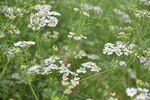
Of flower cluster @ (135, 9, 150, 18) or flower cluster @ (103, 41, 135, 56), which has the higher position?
flower cluster @ (135, 9, 150, 18)

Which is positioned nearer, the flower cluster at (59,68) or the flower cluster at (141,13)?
the flower cluster at (59,68)

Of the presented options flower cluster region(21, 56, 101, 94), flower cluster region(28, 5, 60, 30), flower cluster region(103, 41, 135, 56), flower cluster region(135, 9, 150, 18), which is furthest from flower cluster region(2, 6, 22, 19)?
flower cluster region(135, 9, 150, 18)

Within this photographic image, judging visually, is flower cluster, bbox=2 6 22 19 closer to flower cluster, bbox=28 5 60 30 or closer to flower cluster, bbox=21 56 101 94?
flower cluster, bbox=28 5 60 30

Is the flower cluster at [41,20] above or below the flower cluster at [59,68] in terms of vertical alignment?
above

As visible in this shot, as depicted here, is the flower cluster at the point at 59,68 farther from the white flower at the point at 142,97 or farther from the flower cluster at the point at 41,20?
the white flower at the point at 142,97

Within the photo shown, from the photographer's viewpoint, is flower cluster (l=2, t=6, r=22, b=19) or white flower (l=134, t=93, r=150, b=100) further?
flower cluster (l=2, t=6, r=22, b=19)

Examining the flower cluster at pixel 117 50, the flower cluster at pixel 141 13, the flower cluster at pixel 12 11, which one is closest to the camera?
the flower cluster at pixel 117 50

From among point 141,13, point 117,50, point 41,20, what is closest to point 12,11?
point 41,20

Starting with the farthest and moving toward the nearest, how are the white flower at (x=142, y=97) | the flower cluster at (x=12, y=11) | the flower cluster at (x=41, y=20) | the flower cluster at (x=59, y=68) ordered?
the flower cluster at (x=12, y=11) → the flower cluster at (x=41, y=20) → the flower cluster at (x=59, y=68) → the white flower at (x=142, y=97)

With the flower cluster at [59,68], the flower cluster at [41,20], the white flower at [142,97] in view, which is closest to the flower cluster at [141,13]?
the flower cluster at [59,68]

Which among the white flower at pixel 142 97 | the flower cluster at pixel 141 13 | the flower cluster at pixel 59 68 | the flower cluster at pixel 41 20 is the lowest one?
the flower cluster at pixel 59 68

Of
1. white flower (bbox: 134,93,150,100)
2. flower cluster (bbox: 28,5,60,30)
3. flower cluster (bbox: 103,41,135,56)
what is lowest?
white flower (bbox: 134,93,150,100)

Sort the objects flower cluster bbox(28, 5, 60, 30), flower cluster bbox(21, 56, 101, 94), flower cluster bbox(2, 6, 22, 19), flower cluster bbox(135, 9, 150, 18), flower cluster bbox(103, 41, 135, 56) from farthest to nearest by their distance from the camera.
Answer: flower cluster bbox(2, 6, 22, 19)
flower cluster bbox(135, 9, 150, 18)
flower cluster bbox(28, 5, 60, 30)
flower cluster bbox(103, 41, 135, 56)
flower cluster bbox(21, 56, 101, 94)
